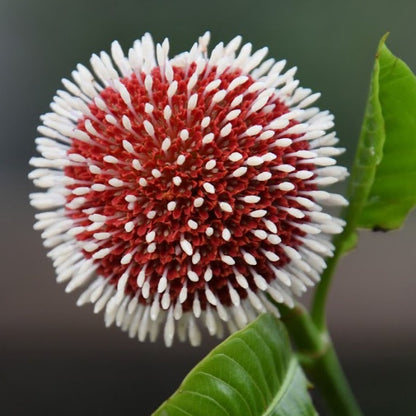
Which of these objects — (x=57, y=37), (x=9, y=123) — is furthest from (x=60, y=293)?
(x=57, y=37)

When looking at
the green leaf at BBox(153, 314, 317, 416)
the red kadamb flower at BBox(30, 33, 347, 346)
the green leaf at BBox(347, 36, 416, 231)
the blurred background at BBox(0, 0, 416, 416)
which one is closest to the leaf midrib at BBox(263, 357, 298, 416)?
the green leaf at BBox(153, 314, 317, 416)

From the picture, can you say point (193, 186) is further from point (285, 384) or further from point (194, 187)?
point (285, 384)

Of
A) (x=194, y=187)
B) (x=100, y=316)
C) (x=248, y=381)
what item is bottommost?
(x=248, y=381)

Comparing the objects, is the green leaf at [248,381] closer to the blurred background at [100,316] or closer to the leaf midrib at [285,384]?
the leaf midrib at [285,384]

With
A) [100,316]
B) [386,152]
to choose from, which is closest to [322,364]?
[386,152]

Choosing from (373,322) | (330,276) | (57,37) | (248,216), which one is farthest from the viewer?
(57,37)

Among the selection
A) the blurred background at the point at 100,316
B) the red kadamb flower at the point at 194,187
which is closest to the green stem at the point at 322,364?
the red kadamb flower at the point at 194,187

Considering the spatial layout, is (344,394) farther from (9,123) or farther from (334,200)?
(9,123)
